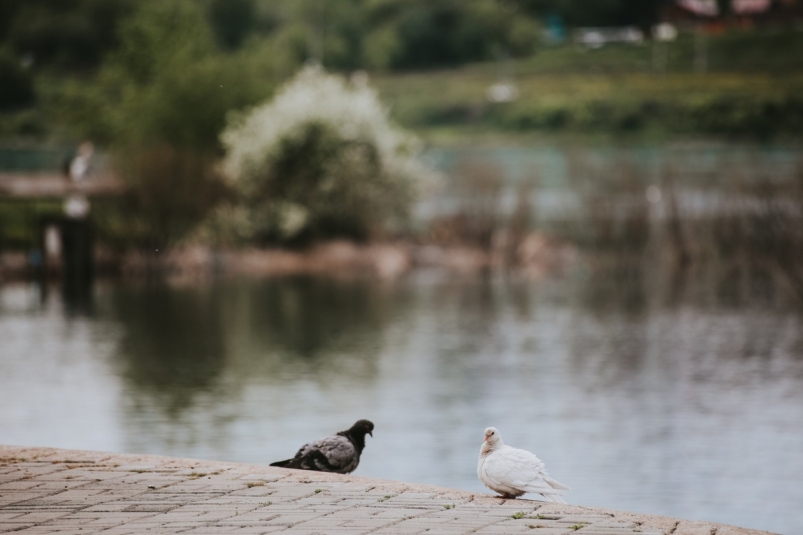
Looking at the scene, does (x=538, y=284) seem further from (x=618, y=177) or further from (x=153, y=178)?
(x=153, y=178)

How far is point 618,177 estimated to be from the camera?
39.4 meters

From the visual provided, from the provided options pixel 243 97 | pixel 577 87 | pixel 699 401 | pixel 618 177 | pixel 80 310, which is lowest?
pixel 699 401

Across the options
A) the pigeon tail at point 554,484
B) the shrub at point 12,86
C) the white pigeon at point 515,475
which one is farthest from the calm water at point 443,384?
the shrub at point 12,86

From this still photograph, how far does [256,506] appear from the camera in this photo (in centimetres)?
759

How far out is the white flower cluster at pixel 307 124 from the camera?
42.8 meters

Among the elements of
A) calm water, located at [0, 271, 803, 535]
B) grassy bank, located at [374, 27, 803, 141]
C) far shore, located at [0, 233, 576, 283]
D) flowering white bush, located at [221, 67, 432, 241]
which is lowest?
calm water, located at [0, 271, 803, 535]

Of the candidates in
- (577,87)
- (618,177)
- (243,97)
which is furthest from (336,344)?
(577,87)

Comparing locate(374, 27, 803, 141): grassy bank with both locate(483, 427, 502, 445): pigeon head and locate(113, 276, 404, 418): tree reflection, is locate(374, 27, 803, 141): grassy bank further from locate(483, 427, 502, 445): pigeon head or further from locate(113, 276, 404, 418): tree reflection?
locate(483, 427, 502, 445): pigeon head

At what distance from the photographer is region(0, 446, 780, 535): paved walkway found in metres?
7.03

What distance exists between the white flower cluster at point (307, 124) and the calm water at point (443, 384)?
10.1 m

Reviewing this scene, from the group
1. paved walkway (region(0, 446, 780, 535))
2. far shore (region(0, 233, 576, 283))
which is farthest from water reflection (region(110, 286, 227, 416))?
paved walkway (region(0, 446, 780, 535))

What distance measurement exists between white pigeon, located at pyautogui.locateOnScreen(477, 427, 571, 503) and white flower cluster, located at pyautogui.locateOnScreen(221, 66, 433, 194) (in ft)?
115

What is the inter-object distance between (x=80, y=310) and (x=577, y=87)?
82.2 m

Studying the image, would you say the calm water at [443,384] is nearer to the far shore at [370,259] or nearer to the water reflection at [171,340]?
the water reflection at [171,340]
